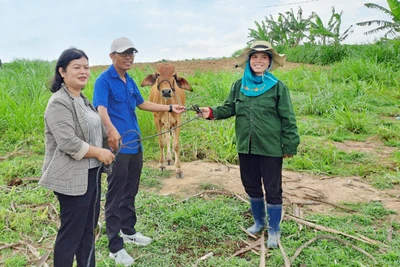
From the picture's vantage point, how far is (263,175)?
3.43m

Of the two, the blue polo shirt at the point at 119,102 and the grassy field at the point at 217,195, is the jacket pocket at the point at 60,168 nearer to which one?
the blue polo shirt at the point at 119,102

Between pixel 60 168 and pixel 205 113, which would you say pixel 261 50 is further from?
pixel 60 168

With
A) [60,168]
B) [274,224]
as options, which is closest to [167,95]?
[274,224]

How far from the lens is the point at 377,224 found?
12.9 feet

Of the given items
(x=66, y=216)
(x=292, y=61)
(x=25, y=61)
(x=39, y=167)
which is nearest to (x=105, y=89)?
(x=66, y=216)

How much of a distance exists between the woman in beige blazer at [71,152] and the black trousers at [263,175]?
4.74ft

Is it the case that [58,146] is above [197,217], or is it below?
above

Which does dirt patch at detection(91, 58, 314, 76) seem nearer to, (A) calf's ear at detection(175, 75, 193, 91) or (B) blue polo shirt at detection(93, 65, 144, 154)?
(A) calf's ear at detection(175, 75, 193, 91)

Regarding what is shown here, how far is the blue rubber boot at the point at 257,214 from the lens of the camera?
3.65 m

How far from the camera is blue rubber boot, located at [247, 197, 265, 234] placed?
3.65m

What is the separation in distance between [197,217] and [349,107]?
595cm

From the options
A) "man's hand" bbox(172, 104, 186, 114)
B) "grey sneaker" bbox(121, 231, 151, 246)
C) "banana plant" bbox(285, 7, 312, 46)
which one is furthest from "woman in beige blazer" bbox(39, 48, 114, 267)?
"banana plant" bbox(285, 7, 312, 46)

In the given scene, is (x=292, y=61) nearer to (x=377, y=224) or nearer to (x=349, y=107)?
(x=349, y=107)

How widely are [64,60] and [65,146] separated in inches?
21.3
